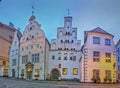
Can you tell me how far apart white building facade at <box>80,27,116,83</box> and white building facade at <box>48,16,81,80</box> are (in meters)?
8.27

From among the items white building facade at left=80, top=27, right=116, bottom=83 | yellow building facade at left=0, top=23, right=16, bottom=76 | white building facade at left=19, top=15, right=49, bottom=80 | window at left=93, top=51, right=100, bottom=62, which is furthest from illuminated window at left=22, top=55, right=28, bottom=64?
window at left=93, top=51, right=100, bottom=62

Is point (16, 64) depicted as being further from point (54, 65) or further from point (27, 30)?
point (54, 65)

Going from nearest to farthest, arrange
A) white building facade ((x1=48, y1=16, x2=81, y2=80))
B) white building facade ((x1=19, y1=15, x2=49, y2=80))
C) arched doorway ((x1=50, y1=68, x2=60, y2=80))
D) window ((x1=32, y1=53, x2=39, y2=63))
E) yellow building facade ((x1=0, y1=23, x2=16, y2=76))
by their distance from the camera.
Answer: white building facade ((x1=48, y1=16, x2=81, y2=80)) → arched doorway ((x1=50, y1=68, x2=60, y2=80)) → white building facade ((x1=19, y1=15, x2=49, y2=80)) → window ((x1=32, y1=53, x2=39, y2=63)) → yellow building facade ((x1=0, y1=23, x2=16, y2=76))

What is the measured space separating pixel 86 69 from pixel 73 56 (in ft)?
31.2

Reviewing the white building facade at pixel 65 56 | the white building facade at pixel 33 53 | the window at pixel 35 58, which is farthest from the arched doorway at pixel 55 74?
the window at pixel 35 58

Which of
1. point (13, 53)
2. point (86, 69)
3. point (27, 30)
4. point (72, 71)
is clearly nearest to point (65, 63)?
point (72, 71)

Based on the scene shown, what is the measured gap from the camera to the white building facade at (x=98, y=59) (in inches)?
1649

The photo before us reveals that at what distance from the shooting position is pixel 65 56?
51062 mm

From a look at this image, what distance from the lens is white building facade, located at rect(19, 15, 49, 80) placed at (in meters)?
51.7

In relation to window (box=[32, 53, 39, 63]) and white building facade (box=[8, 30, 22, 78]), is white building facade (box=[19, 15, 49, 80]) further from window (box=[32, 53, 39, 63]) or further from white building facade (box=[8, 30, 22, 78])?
white building facade (box=[8, 30, 22, 78])

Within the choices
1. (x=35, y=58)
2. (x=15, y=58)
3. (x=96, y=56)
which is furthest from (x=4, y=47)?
(x=96, y=56)

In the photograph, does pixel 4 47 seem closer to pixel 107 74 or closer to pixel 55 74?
pixel 55 74

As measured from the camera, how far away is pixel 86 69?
41.8 metres

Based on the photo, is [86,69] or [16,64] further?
[16,64]
